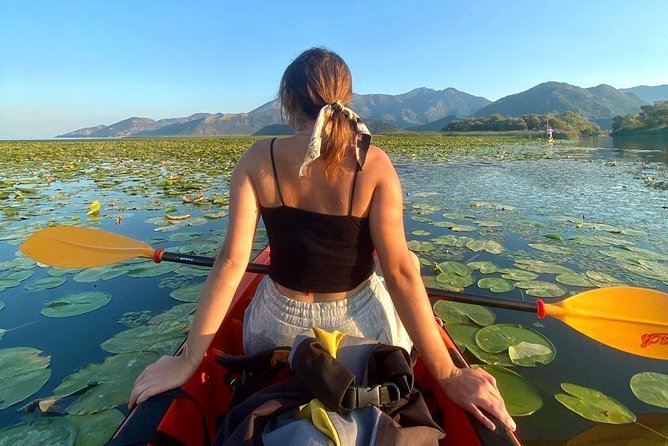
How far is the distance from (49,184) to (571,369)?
1066 cm

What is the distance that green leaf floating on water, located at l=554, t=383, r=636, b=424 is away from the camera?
1783 millimetres

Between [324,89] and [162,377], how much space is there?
1.09 meters

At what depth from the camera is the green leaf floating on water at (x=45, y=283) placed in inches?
130

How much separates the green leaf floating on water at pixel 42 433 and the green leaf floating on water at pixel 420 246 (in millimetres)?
3220

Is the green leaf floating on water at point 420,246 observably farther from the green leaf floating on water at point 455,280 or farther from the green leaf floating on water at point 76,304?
the green leaf floating on water at point 76,304

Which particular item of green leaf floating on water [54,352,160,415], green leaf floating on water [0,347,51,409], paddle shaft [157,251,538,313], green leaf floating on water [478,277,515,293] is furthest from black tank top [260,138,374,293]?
green leaf floating on water [478,277,515,293]

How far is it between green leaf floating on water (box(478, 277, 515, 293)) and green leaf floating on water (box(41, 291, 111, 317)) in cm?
294

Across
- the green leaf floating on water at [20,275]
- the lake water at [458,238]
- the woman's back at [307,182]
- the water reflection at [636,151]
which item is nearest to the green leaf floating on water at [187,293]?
the lake water at [458,238]

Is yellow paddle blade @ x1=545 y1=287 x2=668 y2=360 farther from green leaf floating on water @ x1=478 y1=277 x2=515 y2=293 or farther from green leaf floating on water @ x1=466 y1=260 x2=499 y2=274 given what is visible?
green leaf floating on water @ x1=466 y1=260 x2=499 y2=274

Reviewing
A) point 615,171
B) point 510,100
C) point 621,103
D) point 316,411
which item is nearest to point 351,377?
point 316,411

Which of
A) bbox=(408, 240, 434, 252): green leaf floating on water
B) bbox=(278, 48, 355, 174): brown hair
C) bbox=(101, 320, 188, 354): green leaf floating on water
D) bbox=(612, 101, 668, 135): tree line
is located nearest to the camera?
bbox=(278, 48, 355, 174): brown hair

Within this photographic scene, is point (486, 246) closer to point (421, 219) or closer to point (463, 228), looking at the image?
point (463, 228)

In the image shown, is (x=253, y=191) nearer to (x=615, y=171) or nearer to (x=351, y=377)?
(x=351, y=377)

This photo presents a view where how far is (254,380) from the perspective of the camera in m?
1.31
